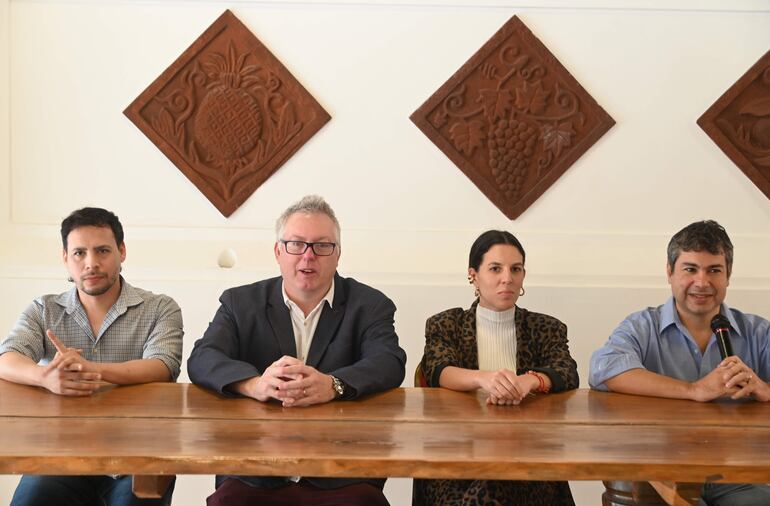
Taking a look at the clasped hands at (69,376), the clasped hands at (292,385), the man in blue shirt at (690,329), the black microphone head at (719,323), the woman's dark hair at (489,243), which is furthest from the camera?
the woman's dark hair at (489,243)

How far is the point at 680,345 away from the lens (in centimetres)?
308

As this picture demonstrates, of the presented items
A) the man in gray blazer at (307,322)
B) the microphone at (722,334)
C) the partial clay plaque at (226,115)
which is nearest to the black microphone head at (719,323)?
the microphone at (722,334)

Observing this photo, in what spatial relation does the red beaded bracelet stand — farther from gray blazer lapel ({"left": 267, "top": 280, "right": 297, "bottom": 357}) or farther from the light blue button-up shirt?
gray blazer lapel ({"left": 267, "top": 280, "right": 297, "bottom": 357})

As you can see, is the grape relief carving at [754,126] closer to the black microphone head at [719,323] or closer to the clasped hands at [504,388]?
the black microphone head at [719,323]

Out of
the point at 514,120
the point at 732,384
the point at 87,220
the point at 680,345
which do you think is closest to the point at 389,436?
the point at 732,384

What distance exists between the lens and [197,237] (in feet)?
13.3

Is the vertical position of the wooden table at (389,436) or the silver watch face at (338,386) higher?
the silver watch face at (338,386)

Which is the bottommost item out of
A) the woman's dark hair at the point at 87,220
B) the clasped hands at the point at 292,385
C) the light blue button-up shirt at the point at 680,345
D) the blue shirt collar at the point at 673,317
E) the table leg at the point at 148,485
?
the table leg at the point at 148,485

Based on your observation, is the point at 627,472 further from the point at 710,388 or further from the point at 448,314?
the point at 448,314

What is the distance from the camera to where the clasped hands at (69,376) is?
8.55 feet

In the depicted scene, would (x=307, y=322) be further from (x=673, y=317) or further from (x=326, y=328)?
(x=673, y=317)

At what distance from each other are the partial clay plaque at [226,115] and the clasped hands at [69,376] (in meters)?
1.49

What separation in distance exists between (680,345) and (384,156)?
1.62 metres

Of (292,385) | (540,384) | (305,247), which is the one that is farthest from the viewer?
(305,247)
